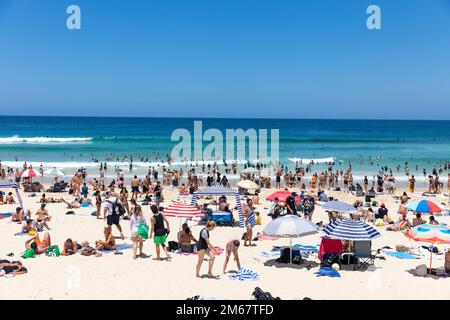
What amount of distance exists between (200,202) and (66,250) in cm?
903

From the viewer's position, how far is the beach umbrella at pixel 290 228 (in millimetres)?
10234

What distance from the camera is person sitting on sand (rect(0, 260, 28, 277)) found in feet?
30.2

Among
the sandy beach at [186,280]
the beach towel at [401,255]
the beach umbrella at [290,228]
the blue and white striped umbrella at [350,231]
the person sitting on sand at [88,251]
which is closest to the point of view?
the sandy beach at [186,280]

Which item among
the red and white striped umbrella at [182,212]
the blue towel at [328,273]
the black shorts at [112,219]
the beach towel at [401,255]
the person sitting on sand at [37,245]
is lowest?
the beach towel at [401,255]

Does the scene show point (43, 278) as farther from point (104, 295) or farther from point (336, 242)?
point (336, 242)

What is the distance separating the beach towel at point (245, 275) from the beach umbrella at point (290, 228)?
1113 mm

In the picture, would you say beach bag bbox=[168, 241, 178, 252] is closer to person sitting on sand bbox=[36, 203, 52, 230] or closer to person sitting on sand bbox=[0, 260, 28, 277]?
person sitting on sand bbox=[0, 260, 28, 277]

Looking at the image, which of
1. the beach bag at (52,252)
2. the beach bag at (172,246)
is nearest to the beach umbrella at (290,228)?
the beach bag at (172,246)

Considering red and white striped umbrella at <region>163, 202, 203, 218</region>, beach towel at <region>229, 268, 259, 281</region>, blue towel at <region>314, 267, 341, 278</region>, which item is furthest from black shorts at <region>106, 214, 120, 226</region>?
blue towel at <region>314, 267, 341, 278</region>

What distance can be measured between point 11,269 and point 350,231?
6800mm

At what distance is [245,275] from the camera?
9.32m

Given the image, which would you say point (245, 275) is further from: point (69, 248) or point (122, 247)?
point (69, 248)

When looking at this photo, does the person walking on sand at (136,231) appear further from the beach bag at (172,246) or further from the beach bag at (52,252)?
the beach bag at (52,252)

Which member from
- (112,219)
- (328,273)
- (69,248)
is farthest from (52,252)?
(328,273)
